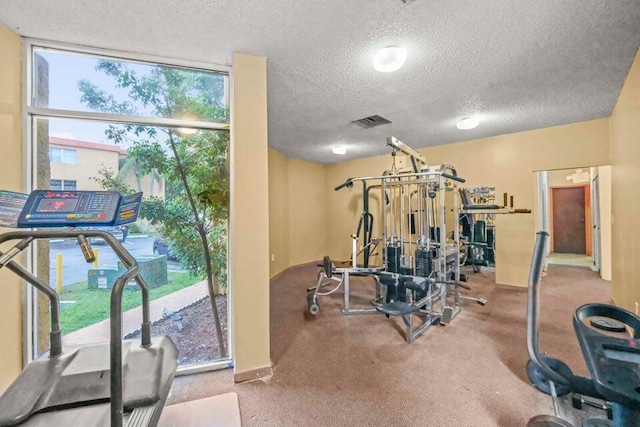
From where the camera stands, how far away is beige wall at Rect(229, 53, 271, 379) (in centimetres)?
198

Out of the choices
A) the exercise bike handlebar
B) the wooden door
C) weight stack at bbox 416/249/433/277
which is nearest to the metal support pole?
the exercise bike handlebar

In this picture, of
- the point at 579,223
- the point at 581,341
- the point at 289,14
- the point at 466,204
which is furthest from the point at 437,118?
the point at 579,223

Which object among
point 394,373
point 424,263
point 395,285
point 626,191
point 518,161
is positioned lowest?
point 394,373

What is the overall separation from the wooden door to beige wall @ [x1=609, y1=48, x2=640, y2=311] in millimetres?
5745

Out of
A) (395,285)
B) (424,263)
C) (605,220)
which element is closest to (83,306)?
(395,285)

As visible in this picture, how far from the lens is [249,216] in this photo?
79.4 inches

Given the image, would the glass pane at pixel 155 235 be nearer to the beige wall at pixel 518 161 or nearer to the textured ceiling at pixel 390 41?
the textured ceiling at pixel 390 41

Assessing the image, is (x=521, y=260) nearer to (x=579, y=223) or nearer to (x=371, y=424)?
(x=371, y=424)

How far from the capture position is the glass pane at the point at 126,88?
6.15 ft

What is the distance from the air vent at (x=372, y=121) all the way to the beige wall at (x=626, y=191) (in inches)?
88.3

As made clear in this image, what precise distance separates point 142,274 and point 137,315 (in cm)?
34

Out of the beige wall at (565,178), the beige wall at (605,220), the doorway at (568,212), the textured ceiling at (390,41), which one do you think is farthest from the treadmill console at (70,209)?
the beige wall at (565,178)

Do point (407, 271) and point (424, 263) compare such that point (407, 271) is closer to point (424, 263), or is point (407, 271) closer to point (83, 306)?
point (424, 263)

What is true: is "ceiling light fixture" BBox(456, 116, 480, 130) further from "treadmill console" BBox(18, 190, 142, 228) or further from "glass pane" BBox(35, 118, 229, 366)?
"treadmill console" BBox(18, 190, 142, 228)
